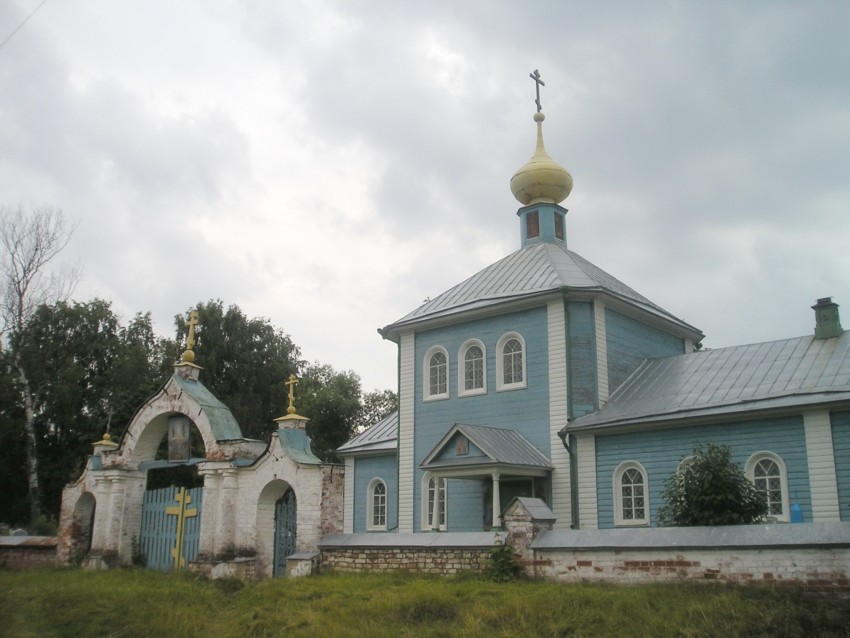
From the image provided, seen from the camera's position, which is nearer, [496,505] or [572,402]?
[496,505]

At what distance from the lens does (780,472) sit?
42.2 ft

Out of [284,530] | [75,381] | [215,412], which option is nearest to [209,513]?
[284,530]

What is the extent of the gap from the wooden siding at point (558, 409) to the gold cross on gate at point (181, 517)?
6921 mm

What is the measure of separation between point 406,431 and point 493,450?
3955 mm

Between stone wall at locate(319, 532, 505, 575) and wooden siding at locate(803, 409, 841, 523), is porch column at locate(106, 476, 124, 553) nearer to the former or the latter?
stone wall at locate(319, 532, 505, 575)

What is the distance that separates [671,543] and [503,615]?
210cm

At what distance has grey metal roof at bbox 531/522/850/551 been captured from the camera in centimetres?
824

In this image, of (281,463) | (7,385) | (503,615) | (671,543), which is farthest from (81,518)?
(671,543)

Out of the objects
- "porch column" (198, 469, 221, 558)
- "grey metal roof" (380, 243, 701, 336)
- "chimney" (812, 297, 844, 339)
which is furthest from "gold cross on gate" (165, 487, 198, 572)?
"chimney" (812, 297, 844, 339)

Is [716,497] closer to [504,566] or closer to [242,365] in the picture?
[504,566]

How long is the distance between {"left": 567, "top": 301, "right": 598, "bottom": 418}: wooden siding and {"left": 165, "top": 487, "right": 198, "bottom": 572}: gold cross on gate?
301 inches

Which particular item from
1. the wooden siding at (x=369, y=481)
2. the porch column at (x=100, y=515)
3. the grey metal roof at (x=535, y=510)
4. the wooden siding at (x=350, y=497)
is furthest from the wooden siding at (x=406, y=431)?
the grey metal roof at (x=535, y=510)

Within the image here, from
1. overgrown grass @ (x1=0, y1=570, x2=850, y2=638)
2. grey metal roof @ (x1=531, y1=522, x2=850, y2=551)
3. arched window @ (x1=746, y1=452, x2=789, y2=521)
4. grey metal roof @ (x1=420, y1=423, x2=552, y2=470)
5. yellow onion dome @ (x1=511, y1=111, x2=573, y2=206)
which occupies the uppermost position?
yellow onion dome @ (x1=511, y1=111, x2=573, y2=206)

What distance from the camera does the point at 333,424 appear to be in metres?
37.7
